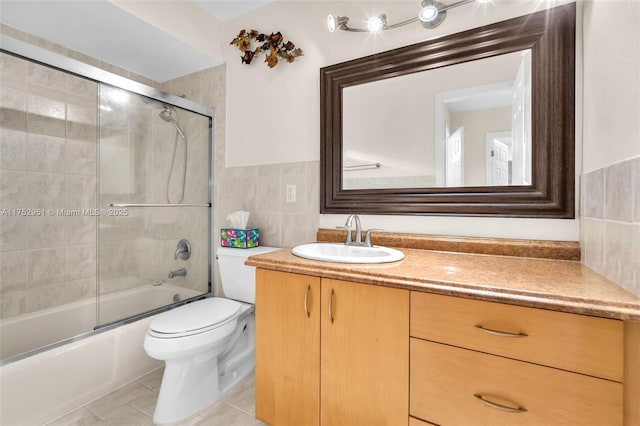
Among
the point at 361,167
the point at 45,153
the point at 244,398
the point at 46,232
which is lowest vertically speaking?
the point at 244,398

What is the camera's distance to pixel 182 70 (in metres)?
2.27

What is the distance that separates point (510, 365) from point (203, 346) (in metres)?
1.25

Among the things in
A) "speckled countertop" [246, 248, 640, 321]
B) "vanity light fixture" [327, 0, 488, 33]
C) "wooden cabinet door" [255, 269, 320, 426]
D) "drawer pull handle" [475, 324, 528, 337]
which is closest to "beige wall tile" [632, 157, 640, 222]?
"speckled countertop" [246, 248, 640, 321]

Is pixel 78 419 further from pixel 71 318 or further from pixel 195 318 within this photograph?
pixel 71 318

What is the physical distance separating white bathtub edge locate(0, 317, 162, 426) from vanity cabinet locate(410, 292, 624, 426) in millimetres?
1547

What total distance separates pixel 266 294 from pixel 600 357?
1.02 m

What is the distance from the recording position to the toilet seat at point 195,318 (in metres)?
1.37

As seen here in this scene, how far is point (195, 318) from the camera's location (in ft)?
4.93

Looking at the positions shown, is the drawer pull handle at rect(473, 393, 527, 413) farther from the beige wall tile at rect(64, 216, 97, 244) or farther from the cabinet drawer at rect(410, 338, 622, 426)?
the beige wall tile at rect(64, 216, 97, 244)

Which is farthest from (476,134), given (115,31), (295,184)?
(115,31)

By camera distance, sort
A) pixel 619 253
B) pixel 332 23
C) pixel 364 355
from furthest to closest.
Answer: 1. pixel 332 23
2. pixel 364 355
3. pixel 619 253

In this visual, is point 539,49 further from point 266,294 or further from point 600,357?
point 266,294

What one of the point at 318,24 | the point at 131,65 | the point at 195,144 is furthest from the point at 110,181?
the point at 318,24

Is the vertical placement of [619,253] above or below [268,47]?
below
